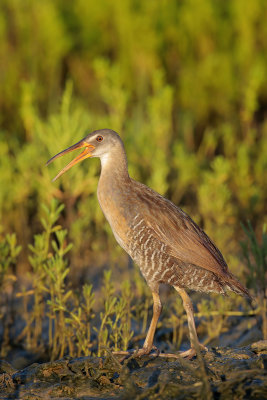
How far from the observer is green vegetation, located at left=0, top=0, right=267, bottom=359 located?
4781 mm

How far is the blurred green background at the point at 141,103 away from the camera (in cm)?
633

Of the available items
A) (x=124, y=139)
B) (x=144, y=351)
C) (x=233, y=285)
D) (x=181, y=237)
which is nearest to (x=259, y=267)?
(x=233, y=285)

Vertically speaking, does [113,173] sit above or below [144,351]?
above

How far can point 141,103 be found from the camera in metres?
9.09

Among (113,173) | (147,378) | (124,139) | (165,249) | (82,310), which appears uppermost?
(124,139)

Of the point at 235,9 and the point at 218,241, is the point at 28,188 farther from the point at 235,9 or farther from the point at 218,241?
the point at 235,9

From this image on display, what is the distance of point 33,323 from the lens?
530 centimetres

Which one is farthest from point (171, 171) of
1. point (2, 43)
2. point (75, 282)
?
point (2, 43)

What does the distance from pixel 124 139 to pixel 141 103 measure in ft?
7.75

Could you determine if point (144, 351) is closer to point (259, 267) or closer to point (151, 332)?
point (151, 332)

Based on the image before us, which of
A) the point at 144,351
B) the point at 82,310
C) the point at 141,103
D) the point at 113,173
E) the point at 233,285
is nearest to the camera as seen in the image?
the point at 144,351

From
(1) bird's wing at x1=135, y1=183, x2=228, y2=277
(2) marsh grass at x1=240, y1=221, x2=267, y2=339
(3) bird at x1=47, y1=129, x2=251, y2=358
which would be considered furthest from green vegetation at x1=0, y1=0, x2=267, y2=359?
(1) bird's wing at x1=135, y1=183, x2=228, y2=277

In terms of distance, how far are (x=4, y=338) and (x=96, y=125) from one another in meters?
3.42

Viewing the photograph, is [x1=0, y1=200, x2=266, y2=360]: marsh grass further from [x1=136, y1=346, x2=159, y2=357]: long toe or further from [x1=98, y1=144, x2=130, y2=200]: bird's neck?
[x1=98, y1=144, x2=130, y2=200]: bird's neck
